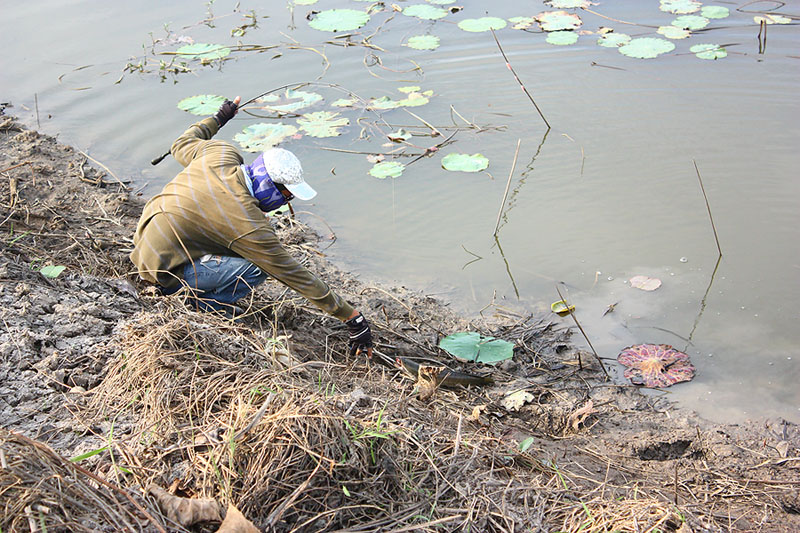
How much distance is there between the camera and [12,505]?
1587mm

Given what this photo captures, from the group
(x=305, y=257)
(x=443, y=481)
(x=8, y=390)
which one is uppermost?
(x=8, y=390)

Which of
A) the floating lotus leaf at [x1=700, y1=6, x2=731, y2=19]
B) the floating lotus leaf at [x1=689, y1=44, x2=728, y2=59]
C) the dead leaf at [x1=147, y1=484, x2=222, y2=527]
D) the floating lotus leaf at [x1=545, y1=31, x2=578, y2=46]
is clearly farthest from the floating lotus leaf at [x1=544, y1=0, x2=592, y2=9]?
the dead leaf at [x1=147, y1=484, x2=222, y2=527]

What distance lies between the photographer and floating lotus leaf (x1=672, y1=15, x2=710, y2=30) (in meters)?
6.77

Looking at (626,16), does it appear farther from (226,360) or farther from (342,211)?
(226,360)

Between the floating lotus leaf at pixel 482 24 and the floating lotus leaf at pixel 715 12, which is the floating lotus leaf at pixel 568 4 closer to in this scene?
the floating lotus leaf at pixel 482 24

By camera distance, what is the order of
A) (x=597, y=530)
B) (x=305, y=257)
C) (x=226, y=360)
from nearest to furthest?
(x=597, y=530) < (x=226, y=360) < (x=305, y=257)

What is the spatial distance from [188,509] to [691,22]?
7.12 metres

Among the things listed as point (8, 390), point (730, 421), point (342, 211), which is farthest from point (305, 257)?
point (730, 421)

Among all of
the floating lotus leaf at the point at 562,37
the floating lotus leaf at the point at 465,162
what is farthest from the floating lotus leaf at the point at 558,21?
the floating lotus leaf at the point at 465,162

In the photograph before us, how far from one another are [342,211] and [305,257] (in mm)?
698

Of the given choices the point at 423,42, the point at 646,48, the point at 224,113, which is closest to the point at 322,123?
the point at 423,42

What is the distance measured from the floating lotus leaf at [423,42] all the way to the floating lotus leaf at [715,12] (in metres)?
3.00

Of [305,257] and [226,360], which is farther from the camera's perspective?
[305,257]

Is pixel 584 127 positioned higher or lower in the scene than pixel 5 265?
lower
